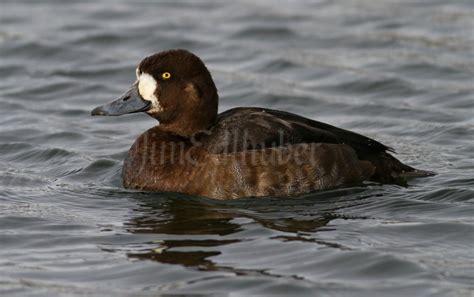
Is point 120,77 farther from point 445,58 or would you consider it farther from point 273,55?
point 445,58

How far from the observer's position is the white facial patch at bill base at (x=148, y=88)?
28.5ft

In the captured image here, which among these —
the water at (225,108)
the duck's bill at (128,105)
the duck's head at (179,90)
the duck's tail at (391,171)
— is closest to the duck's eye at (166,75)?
the duck's head at (179,90)

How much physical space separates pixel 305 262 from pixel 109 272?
129 cm

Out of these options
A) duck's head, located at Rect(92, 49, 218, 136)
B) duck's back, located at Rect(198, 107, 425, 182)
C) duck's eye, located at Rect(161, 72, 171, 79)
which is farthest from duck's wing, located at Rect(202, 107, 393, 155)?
duck's eye, located at Rect(161, 72, 171, 79)

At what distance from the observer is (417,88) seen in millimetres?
12008

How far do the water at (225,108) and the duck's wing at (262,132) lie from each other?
1.46 feet

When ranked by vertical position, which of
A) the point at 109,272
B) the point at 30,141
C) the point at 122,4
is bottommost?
the point at 109,272

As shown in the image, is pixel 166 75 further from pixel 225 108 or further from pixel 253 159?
pixel 225 108

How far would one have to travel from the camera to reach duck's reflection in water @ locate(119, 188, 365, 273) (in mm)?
7211

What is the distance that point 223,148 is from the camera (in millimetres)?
8344

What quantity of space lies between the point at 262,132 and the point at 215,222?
0.93 metres

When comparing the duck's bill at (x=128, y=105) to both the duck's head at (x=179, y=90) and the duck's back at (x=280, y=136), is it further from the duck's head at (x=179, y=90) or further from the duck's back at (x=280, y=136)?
the duck's back at (x=280, y=136)

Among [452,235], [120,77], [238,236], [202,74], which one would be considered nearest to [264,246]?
[238,236]

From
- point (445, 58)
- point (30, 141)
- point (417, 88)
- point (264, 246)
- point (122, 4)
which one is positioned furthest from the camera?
point (122, 4)
